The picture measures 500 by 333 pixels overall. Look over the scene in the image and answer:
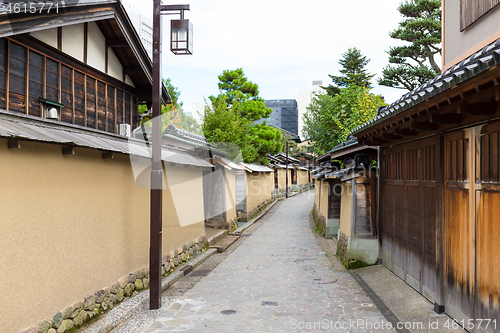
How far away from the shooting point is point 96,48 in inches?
437

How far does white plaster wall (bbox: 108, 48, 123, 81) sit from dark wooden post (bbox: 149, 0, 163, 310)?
15.2 feet

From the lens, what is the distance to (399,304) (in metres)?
7.79

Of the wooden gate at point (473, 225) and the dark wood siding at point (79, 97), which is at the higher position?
the dark wood siding at point (79, 97)

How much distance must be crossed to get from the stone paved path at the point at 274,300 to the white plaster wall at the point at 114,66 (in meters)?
7.42

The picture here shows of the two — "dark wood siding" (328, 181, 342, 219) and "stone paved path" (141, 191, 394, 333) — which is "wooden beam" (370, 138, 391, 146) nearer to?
"stone paved path" (141, 191, 394, 333)

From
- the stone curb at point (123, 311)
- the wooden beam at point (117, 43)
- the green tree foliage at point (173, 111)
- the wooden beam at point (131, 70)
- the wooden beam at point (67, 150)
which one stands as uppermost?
the green tree foliage at point (173, 111)

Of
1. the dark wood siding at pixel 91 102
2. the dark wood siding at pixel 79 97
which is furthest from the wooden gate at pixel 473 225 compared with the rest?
the dark wood siding at pixel 91 102

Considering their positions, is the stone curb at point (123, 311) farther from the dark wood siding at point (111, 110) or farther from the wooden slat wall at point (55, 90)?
the dark wood siding at point (111, 110)

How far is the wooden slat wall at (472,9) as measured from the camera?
311 inches

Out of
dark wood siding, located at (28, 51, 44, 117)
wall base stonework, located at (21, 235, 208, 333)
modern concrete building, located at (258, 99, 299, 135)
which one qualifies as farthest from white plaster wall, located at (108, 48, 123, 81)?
modern concrete building, located at (258, 99, 299, 135)

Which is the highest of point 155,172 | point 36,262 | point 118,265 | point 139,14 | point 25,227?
point 139,14

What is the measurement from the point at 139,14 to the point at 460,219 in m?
88.3

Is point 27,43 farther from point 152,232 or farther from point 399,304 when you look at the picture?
point 399,304

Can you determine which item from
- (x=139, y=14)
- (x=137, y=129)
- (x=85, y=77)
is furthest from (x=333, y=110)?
(x=139, y=14)
